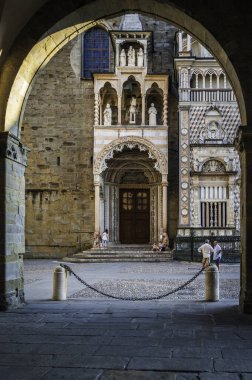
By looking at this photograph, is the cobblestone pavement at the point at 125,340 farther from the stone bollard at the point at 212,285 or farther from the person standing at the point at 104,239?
the person standing at the point at 104,239

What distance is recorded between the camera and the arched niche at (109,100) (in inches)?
960

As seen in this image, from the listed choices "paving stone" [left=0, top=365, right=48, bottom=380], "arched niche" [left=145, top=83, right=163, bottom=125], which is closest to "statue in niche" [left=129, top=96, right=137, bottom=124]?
"arched niche" [left=145, top=83, right=163, bottom=125]

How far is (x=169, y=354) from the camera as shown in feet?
16.6

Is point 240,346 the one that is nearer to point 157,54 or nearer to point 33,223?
point 33,223

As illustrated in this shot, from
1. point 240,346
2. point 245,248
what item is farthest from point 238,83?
point 240,346

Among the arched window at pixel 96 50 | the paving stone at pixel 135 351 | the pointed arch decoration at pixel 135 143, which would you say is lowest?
the paving stone at pixel 135 351

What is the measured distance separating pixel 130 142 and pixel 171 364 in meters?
19.4

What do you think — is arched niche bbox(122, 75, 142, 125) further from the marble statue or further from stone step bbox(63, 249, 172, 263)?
stone step bbox(63, 249, 172, 263)

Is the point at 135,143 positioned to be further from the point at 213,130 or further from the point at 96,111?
the point at 213,130

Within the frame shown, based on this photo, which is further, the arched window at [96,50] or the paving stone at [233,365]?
the arched window at [96,50]

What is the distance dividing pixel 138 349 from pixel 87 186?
795 inches

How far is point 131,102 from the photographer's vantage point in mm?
24609

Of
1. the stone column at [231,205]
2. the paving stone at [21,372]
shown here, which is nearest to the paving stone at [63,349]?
the paving stone at [21,372]

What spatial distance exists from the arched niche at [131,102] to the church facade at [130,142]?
0.07 metres
